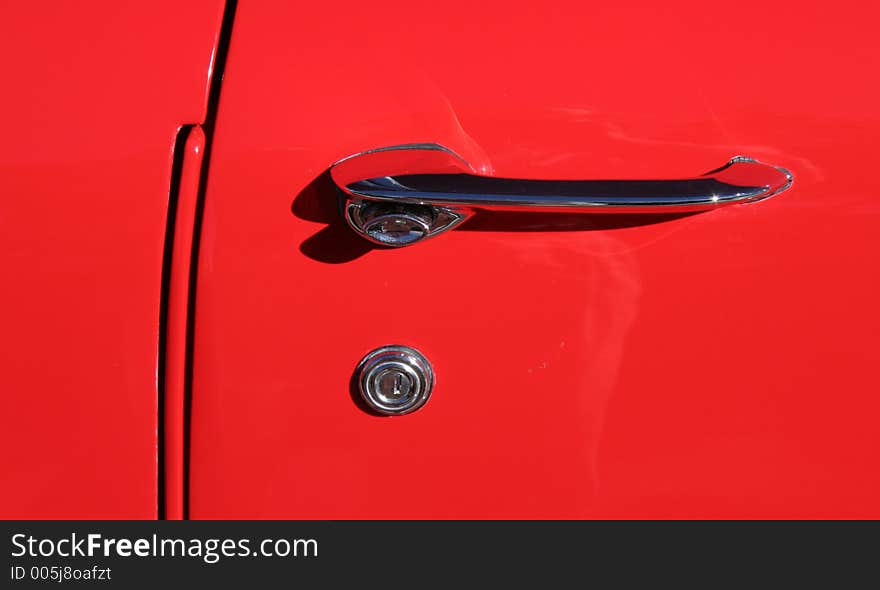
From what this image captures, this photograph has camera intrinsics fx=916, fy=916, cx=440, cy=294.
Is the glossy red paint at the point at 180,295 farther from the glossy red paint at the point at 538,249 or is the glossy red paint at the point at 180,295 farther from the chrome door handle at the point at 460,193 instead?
the chrome door handle at the point at 460,193

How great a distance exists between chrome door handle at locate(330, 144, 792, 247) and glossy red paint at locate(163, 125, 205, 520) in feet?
0.51

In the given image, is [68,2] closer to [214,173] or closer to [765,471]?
[214,173]

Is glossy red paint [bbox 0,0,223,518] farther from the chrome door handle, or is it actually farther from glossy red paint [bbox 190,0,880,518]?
the chrome door handle

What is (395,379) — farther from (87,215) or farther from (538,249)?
(87,215)

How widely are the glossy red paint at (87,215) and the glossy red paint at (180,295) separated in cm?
2

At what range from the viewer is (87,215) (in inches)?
37.8

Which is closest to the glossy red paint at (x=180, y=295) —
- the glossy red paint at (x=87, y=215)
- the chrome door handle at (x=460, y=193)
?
the glossy red paint at (x=87, y=215)

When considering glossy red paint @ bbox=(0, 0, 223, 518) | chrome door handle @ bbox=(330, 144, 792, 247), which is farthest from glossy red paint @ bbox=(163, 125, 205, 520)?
chrome door handle @ bbox=(330, 144, 792, 247)

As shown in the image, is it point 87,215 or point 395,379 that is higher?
point 87,215

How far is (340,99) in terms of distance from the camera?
964mm

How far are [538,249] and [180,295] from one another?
0.38 m

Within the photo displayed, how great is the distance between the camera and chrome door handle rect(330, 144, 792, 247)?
902mm

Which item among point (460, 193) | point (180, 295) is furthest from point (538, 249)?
point (180, 295)

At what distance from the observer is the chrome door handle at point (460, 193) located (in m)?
0.90
